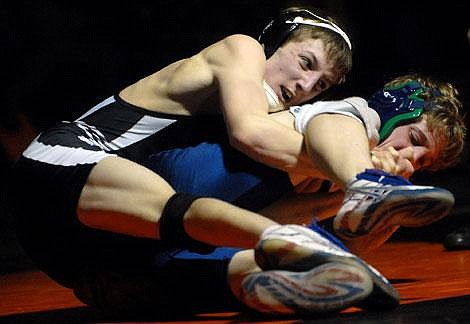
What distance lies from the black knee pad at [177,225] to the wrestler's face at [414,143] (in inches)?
21.7

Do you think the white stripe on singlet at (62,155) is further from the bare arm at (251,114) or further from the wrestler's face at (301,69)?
the wrestler's face at (301,69)

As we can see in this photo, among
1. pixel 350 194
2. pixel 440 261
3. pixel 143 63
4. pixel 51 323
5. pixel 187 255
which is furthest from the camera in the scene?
pixel 143 63

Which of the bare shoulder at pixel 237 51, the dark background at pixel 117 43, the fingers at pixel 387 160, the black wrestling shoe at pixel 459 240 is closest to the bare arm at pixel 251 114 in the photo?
the bare shoulder at pixel 237 51

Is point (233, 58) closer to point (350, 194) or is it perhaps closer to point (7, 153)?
point (350, 194)

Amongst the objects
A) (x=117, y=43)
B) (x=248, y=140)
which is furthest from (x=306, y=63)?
(x=117, y=43)

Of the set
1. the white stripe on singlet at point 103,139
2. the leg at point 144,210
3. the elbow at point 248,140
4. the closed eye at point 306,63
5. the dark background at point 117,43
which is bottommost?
the dark background at point 117,43

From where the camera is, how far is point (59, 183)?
2.22 meters

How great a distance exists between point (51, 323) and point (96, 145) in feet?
1.38

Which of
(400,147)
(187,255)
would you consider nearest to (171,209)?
(187,255)

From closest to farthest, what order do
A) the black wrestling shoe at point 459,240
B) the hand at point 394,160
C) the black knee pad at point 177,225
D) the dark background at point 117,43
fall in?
the black knee pad at point 177,225
the hand at point 394,160
the black wrestling shoe at point 459,240
the dark background at point 117,43

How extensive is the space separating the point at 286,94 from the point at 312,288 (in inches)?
36.0

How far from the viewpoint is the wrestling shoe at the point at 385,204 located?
1.84 meters

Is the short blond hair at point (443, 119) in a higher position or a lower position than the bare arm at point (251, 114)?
lower

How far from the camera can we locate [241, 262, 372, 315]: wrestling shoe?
1683 mm
